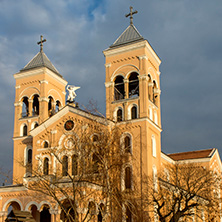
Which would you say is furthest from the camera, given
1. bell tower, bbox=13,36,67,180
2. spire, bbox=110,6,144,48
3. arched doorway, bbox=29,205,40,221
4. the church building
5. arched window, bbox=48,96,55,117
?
arched window, bbox=48,96,55,117

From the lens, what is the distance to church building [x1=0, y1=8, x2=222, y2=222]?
112ft

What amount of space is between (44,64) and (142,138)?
14.8 m

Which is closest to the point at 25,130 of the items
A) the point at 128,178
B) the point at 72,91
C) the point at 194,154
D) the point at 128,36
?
the point at 72,91

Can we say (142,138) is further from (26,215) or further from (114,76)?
(26,215)

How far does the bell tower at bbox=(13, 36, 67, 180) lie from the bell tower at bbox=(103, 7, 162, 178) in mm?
7486

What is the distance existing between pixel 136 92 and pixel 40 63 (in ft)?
37.3

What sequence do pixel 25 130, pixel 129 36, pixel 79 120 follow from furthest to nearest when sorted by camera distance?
pixel 25 130
pixel 129 36
pixel 79 120

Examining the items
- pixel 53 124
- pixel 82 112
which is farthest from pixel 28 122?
pixel 82 112

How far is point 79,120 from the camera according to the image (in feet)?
119

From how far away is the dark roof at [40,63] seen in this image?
143 feet

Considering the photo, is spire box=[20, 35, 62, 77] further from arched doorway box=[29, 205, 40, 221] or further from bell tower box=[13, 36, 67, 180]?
arched doorway box=[29, 205, 40, 221]

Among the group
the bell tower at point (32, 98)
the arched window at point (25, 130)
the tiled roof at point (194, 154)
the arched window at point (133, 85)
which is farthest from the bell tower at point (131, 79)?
the tiled roof at point (194, 154)

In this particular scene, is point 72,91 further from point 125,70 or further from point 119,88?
point 125,70

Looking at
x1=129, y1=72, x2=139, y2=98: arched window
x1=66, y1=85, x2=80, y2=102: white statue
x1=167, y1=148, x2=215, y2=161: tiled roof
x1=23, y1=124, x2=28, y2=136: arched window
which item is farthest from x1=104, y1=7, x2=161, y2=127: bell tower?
x1=167, y1=148, x2=215, y2=161: tiled roof
